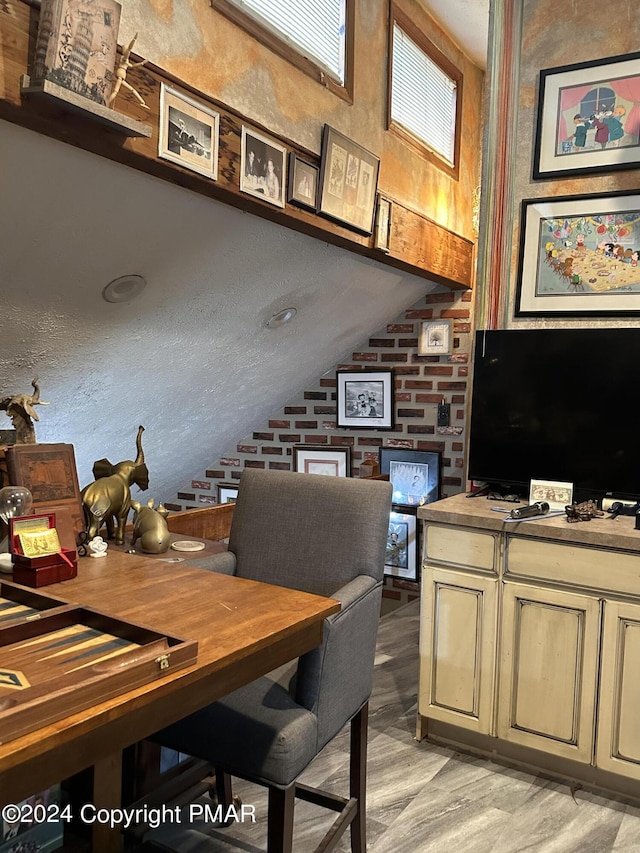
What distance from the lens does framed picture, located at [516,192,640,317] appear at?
8.30 feet

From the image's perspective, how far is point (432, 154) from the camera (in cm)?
373

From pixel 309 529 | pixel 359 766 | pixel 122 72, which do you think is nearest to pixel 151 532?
pixel 309 529

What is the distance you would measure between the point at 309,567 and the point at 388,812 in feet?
2.78

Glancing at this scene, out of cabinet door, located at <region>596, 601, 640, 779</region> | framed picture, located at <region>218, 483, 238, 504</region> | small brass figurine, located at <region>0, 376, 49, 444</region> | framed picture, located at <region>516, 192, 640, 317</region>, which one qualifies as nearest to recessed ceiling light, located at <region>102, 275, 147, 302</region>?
small brass figurine, located at <region>0, 376, 49, 444</region>

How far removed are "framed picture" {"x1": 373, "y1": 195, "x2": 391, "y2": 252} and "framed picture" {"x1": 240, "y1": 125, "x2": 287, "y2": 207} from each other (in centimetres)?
72

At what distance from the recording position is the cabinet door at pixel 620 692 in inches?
84.3

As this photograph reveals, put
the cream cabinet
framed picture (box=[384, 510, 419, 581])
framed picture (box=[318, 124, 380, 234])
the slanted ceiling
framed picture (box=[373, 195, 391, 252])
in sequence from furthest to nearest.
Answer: framed picture (box=[384, 510, 419, 581]) → framed picture (box=[373, 195, 391, 252]) → framed picture (box=[318, 124, 380, 234]) → the cream cabinet → the slanted ceiling


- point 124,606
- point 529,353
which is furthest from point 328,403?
point 124,606

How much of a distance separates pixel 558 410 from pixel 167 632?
72.8 inches

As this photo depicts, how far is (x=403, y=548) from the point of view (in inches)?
168

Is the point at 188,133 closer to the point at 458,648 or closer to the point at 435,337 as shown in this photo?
the point at 458,648

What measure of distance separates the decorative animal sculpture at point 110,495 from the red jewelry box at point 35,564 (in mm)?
343

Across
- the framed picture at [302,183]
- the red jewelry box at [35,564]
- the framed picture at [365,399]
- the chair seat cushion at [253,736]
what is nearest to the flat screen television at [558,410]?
the framed picture at [302,183]

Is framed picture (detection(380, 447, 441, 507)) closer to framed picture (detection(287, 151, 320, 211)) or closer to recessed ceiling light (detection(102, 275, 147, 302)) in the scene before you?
framed picture (detection(287, 151, 320, 211))
